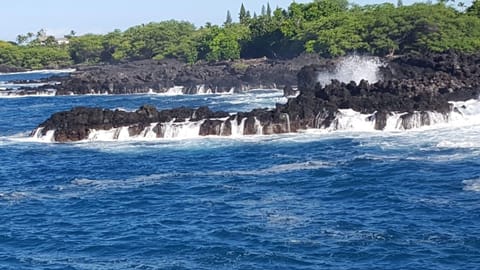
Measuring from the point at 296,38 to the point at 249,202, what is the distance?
7736 centimetres

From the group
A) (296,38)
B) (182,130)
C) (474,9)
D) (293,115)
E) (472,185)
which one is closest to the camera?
(472,185)

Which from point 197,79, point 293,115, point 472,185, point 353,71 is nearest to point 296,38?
point 197,79

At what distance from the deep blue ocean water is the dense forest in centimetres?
4101

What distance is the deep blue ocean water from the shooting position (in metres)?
24.4

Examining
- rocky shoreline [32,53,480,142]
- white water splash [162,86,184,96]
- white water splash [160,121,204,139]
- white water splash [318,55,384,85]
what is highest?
white water splash [318,55,384,85]

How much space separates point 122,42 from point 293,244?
13559cm

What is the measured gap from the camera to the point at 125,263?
2416cm

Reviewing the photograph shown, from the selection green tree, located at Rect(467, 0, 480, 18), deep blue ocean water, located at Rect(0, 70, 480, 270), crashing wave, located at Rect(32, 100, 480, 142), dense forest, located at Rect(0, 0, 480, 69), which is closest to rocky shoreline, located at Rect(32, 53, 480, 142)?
crashing wave, located at Rect(32, 100, 480, 142)

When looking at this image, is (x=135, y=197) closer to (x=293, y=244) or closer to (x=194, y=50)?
(x=293, y=244)

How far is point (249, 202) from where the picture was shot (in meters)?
31.2

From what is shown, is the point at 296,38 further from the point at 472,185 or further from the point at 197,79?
the point at 472,185

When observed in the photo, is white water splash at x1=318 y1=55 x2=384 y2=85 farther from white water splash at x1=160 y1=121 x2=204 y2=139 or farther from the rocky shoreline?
white water splash at x1=160 y1=121 x2=204 y2=139

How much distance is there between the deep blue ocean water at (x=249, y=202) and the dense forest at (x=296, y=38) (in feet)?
135

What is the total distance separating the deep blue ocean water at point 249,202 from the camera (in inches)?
962
